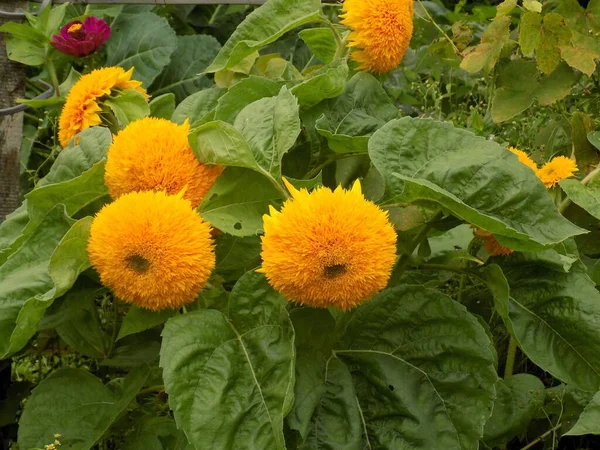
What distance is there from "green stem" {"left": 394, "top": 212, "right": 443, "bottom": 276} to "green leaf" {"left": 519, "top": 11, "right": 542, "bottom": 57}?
564 millimetres

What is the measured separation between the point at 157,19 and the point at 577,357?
2088 millimetres

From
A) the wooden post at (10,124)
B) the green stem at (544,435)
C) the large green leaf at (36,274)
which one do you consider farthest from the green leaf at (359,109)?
the wooden post at (10,124)

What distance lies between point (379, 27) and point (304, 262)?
22.1 inches

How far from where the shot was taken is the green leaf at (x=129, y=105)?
1.55m

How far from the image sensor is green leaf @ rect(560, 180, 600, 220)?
1434 mm

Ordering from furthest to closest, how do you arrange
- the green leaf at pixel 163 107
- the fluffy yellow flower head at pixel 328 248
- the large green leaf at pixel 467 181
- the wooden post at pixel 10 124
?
1. the wooden post at pixel 10 124
2. the green leaf at pixel 163 107
3. the large green leaf at pixel 467 181
4. the fluffy yellow flower head at pixel 328 248

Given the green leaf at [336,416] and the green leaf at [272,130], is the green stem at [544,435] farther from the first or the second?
the green leaf at [272,130]

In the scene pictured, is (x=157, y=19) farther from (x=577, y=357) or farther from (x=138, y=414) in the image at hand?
(x=577, y=357)

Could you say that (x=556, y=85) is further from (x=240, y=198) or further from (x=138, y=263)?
(x=138, y=263)

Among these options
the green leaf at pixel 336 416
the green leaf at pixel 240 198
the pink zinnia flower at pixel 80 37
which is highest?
the green leaf at pixel 240 198

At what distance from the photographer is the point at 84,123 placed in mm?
1523

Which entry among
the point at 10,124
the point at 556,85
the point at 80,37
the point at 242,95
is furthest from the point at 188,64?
the point at 242,95

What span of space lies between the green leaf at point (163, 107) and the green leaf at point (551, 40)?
2.36 feet

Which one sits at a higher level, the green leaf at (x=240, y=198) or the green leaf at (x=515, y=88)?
the green leaf at (x=240, y=198)
